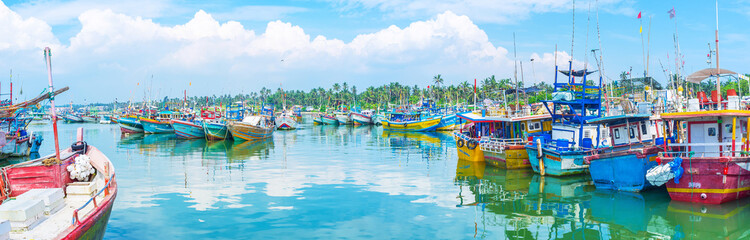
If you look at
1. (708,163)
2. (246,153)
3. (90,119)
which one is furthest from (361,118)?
(90,119)

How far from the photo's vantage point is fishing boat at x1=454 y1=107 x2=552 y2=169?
88.3 ft

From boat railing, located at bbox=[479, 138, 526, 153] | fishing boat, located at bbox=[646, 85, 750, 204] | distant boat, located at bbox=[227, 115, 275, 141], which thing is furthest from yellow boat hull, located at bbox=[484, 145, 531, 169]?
distant boat, located at bbox=[227, 115, 275, 141]

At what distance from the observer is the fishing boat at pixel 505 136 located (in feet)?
88.3

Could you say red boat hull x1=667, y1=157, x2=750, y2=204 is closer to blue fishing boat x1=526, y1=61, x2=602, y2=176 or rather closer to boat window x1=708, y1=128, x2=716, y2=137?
boat window x1=708, y1=128, x2=716, y2=137

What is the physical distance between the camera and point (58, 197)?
1284cm

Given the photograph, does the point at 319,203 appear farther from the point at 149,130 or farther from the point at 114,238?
the point at 149,130

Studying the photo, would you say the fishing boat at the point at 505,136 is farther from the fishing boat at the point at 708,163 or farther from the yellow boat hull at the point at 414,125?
the yellow boat hull at the point at 414,125

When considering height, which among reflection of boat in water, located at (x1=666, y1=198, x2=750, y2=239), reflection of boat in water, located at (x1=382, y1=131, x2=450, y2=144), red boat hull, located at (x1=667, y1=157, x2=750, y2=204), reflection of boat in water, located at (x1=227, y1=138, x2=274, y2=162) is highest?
red boat hull, located at (x1=667, y1=157, x2=750, y2=204)

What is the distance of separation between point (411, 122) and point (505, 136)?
4215 centimetres

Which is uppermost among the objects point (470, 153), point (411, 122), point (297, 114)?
point (297, 114)

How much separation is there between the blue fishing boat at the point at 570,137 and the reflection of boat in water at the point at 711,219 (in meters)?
5.78

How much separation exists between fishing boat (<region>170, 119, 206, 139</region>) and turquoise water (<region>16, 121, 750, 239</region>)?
2847 cm

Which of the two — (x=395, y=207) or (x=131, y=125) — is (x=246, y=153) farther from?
(x=131, y=125)

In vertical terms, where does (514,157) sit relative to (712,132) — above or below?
below
